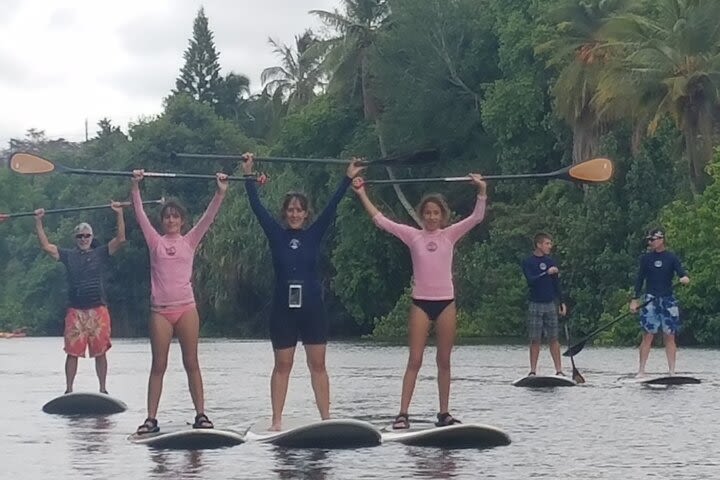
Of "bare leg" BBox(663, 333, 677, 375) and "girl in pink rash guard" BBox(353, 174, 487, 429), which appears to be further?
"bare leg" BBox(663, 333, 677, 375)

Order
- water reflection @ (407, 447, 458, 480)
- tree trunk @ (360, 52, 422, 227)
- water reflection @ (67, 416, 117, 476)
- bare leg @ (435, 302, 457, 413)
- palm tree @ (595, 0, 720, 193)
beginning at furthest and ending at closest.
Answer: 1. tree trunk @ (360, 52, 422, 227)
2. palm tree @ (595, 0, 720, 193)
3. bare leg @ (435, 302, 457, 413)
4. water reflection @ (67, 416, 117, 476)
5. water reflection @ (407, 447, 458, 480)

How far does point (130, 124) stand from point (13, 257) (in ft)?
38.0

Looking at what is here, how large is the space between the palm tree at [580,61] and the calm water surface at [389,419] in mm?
22956

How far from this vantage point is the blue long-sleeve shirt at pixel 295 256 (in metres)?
12.9

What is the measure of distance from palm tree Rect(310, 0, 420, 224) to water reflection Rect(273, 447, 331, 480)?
48.9 meters

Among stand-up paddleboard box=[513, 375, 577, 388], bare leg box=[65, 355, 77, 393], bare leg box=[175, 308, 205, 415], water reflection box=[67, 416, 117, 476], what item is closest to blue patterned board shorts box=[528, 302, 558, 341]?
stand-up paddleboard box=[513, 375, 577, 388]

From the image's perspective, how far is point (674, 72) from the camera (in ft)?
141

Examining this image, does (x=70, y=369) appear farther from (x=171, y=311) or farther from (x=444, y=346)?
(x=444, y=346)

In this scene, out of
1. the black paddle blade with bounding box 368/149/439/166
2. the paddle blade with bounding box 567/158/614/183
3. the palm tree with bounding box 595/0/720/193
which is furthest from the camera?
the palm tree with bounding box 595/0/720/193

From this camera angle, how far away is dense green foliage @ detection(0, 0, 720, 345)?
144 feet

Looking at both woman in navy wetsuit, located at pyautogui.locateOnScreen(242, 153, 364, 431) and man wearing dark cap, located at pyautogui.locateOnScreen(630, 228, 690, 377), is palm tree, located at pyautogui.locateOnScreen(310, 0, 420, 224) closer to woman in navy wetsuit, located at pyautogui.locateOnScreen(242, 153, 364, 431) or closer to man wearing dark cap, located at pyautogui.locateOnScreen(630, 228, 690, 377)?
man wearing dark cap, located at pyautogui.locateOnScreen(630, 228, 690, 377)

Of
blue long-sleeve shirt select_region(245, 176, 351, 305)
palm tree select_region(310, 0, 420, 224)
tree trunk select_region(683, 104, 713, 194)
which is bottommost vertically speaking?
blue long-sleeve shirt select_region(245, 176, 351, 305)

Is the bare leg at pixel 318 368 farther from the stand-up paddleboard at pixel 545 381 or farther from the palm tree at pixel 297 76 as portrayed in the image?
the palm tree at pixel 297 76

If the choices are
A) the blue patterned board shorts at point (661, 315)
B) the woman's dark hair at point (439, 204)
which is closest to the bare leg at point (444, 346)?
the woman's dark hair at point (439, 204)
